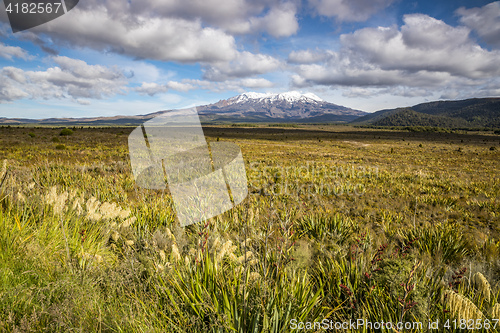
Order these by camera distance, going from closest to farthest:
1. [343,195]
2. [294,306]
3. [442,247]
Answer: [294,306], [442,247], [343,195]

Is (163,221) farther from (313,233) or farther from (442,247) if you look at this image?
(442,247)

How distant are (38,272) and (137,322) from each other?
3.97ft

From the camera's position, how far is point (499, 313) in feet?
6.68

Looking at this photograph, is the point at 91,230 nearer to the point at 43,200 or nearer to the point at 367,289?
the point at 43,200

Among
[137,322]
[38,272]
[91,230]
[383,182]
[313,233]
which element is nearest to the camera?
[137,322]

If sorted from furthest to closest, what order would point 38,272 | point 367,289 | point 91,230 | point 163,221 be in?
point 163,221
point 91,230
point 367,289
point 38,272

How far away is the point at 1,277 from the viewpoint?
2.15 m

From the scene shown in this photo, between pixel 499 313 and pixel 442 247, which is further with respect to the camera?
pixel 442 247

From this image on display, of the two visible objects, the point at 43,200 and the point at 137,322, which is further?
the point at 43,200

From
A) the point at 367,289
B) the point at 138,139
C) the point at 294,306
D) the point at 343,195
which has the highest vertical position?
the point at 138,139

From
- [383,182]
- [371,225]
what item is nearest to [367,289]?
[371,225]

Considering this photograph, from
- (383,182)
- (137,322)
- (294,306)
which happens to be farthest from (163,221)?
(383,182)

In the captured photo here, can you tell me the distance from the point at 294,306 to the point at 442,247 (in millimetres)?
4155

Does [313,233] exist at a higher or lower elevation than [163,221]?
lower
